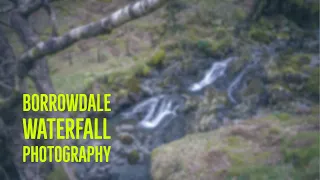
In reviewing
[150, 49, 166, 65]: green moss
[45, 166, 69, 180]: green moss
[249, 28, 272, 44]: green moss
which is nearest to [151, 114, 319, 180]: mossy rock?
[45, 166, 69, 180]: green moss

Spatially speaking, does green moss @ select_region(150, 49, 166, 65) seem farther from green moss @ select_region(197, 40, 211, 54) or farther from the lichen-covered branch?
the lichen-covered branch

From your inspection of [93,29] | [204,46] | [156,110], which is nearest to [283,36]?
[204,46]

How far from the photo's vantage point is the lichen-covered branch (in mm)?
1389

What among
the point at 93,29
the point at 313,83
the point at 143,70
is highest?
the point at 143,70

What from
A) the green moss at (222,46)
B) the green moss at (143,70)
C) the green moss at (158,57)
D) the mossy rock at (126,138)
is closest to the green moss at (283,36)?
the green moss at (222,46)

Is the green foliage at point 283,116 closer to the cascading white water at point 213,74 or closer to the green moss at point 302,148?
the green moss at point 302,148

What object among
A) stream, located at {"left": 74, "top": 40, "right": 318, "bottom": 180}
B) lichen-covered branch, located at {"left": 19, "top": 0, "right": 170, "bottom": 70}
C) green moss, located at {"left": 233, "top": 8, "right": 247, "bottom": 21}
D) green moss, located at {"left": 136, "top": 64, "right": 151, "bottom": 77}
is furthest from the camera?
green moss, located at {"left": 233, "top": 8, "right": 247, "bottom": 21}

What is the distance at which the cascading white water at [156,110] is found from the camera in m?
4.03

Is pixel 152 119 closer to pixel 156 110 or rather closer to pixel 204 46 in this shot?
pixel 156 110

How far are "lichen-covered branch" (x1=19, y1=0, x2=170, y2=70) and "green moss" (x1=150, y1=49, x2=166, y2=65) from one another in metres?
2.88

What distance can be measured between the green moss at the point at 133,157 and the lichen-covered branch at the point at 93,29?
1.63m

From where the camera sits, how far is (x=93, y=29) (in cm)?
161

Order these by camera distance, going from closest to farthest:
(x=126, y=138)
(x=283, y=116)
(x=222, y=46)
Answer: (x=283, y=116) → (x=126, y=138) → (x=222, y=46)

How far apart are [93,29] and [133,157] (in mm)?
2067
